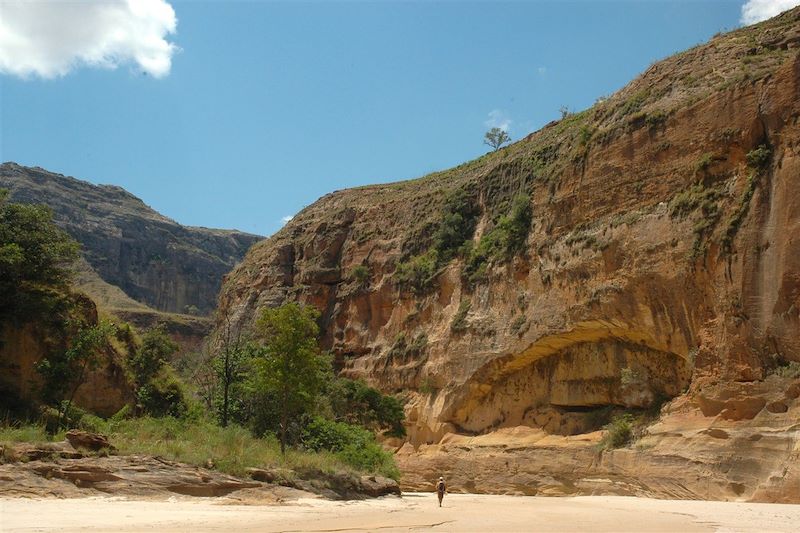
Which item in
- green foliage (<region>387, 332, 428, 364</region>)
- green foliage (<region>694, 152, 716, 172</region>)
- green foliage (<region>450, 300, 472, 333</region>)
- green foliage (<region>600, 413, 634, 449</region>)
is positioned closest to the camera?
green foliage (<region>694, 152, 716, 172</region>)

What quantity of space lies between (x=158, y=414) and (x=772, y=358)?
2132 centimetres

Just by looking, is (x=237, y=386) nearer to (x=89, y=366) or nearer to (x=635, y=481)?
(x=89, y=366)

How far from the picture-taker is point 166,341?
2664cm

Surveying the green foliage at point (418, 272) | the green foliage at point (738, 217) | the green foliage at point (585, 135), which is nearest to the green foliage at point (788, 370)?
the green foliage at point (738, 217)

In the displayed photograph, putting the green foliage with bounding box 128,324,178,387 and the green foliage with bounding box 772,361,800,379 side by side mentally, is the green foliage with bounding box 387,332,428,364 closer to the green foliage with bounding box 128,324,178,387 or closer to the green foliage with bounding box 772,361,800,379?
the green foliage with bounding box 128,324,178,387

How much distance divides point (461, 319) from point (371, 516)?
2194 centimetres

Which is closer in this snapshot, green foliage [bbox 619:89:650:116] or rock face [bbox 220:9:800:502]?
rock face [bbox 220:9:800:502]

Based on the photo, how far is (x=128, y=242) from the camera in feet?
328

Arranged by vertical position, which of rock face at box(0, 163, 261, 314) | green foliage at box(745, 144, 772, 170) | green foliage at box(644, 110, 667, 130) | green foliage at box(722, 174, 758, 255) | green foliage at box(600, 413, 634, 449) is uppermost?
rock face at box(0, 163, 261, 314)

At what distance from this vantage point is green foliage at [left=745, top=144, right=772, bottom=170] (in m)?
24.6

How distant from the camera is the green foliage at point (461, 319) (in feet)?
122

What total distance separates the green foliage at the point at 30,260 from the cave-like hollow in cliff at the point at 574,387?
20.2 metres

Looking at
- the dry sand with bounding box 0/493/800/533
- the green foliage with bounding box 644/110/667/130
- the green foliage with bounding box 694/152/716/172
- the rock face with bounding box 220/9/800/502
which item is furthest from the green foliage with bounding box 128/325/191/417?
the green foliage with bounding box 644/110/667/130

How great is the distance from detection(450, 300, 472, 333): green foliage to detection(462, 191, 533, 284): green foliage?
1.43 m
